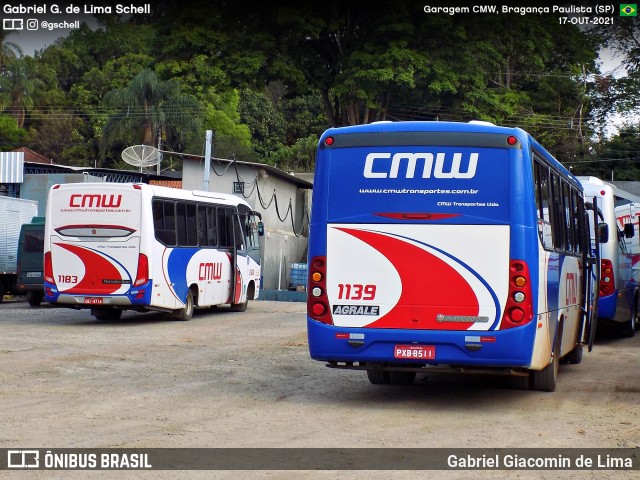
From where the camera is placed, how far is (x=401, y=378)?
13.0 meters

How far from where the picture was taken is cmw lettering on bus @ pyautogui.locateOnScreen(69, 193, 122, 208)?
21750mm

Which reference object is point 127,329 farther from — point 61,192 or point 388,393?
point 388,393

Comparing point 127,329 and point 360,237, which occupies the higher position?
point 360,237

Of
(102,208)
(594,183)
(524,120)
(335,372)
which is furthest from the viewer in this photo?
(524,120)

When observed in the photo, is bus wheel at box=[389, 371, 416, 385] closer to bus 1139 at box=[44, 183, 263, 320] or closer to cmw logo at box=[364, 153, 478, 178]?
cmw logo at box=[364, 153, 478, 178]

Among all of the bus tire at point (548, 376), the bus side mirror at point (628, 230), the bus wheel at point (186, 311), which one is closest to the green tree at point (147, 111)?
the bus wheel at point (186, 311)

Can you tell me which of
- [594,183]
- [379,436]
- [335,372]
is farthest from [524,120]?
[379,436]

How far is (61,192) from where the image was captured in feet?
72.2

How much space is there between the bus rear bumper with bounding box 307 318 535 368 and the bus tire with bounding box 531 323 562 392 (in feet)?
5.33

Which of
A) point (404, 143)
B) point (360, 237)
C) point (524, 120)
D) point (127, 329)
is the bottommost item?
point (127, 329)

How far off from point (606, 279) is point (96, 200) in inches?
Result: 402

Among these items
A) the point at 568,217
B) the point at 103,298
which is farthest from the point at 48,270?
the point at 568,217

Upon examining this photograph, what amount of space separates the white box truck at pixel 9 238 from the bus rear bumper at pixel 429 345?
69.1 feet

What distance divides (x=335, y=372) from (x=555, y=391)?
3.06 meters
